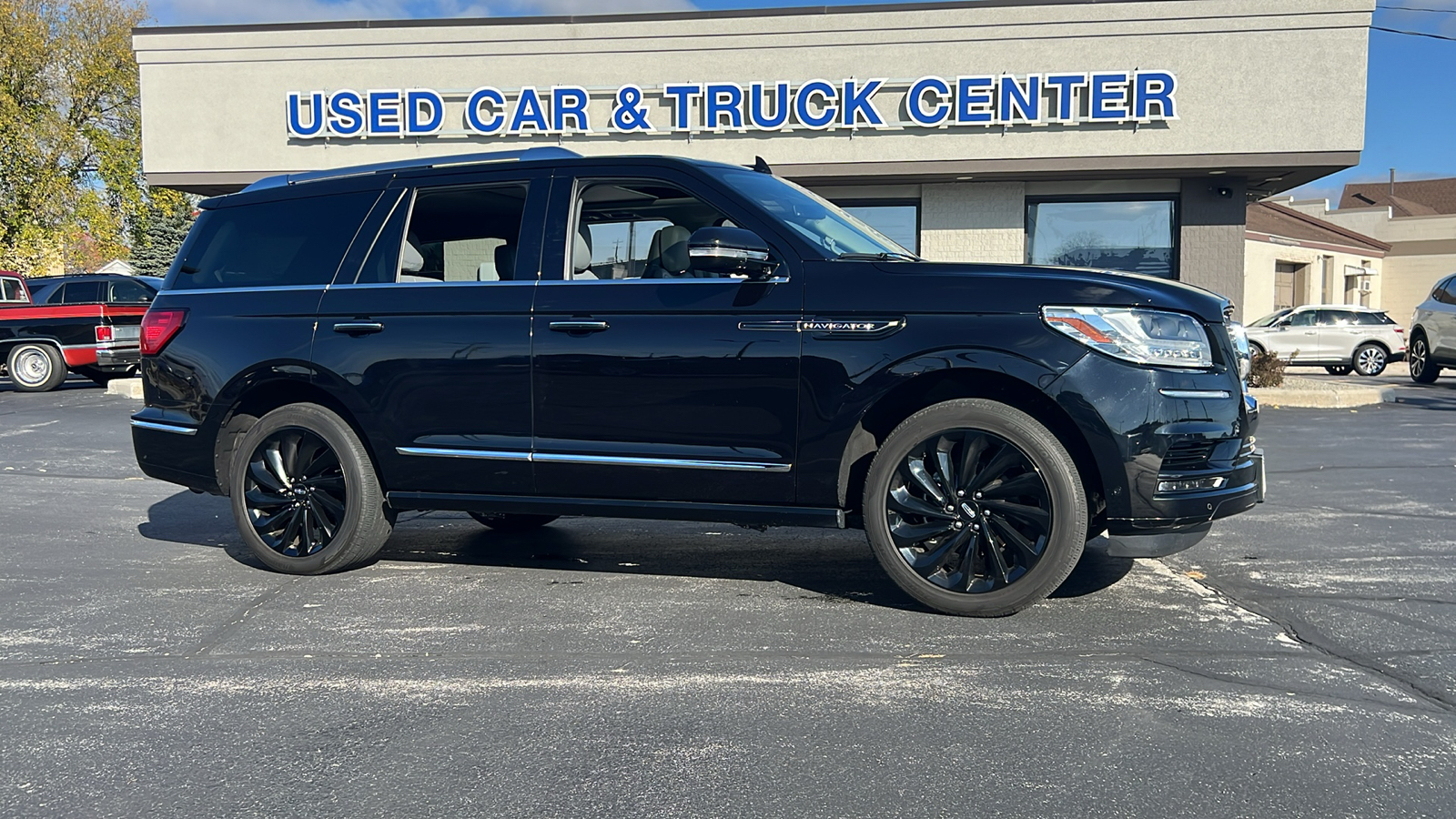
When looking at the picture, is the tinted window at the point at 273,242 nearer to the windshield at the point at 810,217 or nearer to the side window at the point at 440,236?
the side window at the point at 440,236

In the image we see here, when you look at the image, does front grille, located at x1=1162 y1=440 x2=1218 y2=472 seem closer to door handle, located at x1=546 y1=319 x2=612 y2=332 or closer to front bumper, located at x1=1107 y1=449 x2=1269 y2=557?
front bumper, located at x1=1107 y1=449 x2=1269 y2=557

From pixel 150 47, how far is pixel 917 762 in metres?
19.8

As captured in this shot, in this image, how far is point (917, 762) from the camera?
323 centimetres

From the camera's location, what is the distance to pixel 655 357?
16.1ft

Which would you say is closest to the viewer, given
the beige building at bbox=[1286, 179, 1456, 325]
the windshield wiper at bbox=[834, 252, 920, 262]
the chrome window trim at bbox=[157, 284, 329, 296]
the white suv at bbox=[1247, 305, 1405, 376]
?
the windshield wiper at bbox=[834, 252, 920, 262]

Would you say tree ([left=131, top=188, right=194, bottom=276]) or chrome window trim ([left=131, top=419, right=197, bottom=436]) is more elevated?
tree ([left=131, top=188, right=194, bottom=276])

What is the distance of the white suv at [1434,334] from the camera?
1878cm

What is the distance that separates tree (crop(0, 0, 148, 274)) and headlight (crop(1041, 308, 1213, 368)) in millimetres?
35769

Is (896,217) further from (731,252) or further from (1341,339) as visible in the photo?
(731,252)

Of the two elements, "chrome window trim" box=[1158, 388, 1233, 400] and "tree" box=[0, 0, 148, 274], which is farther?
"tree" box=[0, 0, 148, 274]

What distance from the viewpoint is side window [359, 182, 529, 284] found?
5.51 meters

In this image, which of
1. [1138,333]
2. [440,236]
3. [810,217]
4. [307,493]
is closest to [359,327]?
[440,236]

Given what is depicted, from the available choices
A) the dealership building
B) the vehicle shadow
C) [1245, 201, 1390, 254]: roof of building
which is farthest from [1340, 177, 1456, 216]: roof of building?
the vehicle shadow

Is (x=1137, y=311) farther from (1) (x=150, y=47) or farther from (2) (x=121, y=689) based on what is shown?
(1) (x=150, y=47)
